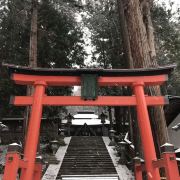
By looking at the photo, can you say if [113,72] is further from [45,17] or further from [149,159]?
[45,17]

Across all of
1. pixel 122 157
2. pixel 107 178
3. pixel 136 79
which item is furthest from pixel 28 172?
pixel 122 157

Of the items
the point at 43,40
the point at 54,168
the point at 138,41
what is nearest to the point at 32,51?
the point at 43,40

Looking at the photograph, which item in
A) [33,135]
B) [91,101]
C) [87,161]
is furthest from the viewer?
[87,161]

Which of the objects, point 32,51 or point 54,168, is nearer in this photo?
point 32,51

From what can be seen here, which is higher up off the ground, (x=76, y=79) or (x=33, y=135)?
(x=76, y=79)

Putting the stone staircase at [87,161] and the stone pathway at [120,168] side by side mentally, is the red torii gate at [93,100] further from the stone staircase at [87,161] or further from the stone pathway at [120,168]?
the stone pathway at [120,168]

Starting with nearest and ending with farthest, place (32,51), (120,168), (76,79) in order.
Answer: (76,79)
(32,51)
(120,168)

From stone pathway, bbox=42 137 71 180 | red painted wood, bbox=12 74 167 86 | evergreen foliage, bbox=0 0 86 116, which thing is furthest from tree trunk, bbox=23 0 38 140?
red painted wood, bbox=12 74 167 86

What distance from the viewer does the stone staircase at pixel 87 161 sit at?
16733 mm

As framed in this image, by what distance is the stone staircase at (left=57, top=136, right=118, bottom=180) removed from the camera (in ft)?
54.9

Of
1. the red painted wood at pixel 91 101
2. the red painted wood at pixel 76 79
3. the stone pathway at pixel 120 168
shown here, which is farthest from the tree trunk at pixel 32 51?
the stone pathway at pixel 120 168

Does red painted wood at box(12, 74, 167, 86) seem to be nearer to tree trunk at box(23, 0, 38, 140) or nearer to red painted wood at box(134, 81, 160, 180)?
red painted wood at box(134, 81, 160, 180)

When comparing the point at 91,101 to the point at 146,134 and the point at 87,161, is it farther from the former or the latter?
the point at 87,161

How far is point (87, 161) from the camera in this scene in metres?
19.3
